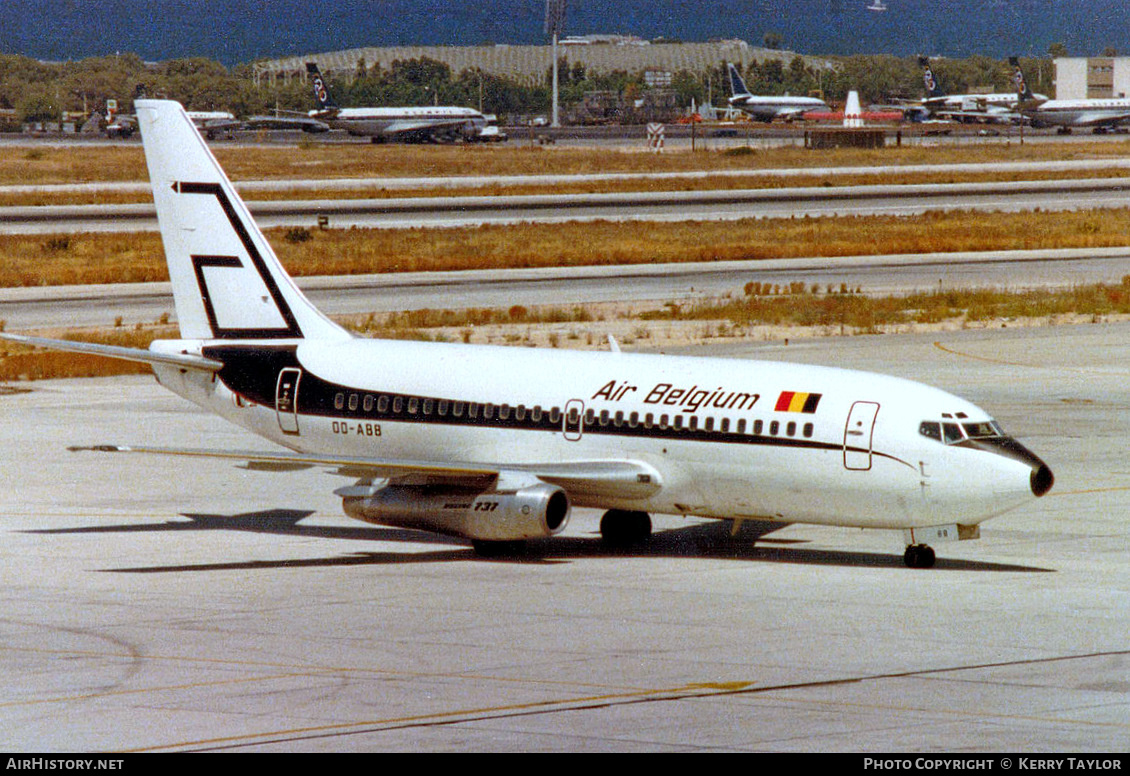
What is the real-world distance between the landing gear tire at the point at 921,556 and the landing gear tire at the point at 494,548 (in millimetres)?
7702

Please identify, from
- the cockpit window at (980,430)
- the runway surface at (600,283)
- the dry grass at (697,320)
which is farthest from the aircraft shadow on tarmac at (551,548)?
the runway surface at (600,283)

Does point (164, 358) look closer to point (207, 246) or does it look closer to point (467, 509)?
point (207, 246)

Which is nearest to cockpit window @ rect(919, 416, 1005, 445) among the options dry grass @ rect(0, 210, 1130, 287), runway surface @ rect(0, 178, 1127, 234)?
dry grass @ rect(0, 210, 1130, 287)

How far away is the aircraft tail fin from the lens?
1513 inches

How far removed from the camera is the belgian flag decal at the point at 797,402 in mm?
31258

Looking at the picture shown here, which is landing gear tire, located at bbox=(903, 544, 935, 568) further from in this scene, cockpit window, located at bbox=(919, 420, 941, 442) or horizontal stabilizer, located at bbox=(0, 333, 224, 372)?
horizontal stabilizer, located at bbox=(0, 333, 224, 372)

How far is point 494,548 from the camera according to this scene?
33.6m

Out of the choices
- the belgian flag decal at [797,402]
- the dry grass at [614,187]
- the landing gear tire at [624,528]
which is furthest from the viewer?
the dry grass at [614,187]

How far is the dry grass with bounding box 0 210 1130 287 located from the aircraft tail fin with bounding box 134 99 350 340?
186 ft

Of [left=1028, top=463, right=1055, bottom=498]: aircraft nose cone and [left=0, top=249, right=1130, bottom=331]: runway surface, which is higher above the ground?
[left=1028, top=463, right=1055, bottom=498]: aircraft nose cone

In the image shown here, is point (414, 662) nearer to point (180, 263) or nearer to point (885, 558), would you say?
point (885, 558)

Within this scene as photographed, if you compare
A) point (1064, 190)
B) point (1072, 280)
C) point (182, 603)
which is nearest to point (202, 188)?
point (182, 603)

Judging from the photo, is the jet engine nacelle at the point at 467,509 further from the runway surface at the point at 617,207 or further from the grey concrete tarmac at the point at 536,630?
the runway surface at the point at 617,207

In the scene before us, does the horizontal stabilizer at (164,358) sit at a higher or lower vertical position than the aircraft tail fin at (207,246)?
lower
